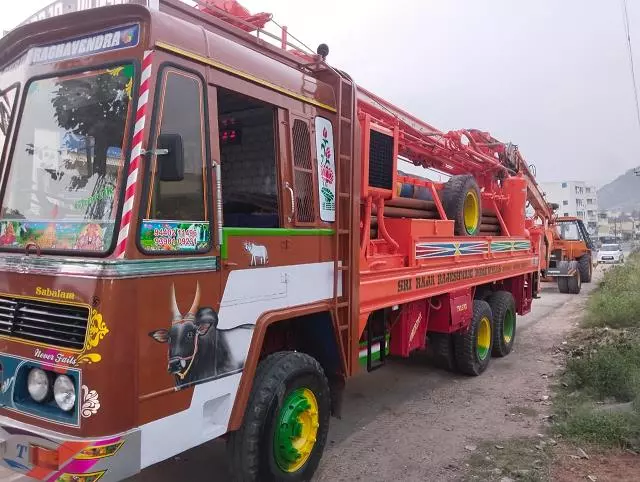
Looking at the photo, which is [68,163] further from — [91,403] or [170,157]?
[91,403]

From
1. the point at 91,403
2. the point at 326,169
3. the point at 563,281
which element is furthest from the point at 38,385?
the point at 563,281

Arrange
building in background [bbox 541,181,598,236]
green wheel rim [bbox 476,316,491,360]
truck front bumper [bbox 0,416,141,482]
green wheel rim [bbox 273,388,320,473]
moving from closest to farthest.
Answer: truck front bumper [bbox 0,416,141,482] < green wheel rim [bbox 273,388,320,473] < green wheel rim [bbox 476,316,491,360] < building in background [bbox 541,181,598,236]

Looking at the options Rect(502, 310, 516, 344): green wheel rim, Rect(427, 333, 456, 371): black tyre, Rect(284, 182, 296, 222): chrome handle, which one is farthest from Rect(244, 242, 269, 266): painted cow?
Rect(502, 310, 516, 344): green wheel rim

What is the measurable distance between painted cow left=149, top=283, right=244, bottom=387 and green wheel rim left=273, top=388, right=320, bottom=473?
627 mm

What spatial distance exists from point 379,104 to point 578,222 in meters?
17.0

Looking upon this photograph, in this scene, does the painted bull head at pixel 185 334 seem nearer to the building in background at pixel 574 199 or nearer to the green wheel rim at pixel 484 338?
the green wheel rim at pixel 484 338

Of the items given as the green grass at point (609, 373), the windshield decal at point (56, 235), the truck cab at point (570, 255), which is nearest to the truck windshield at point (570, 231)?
the truck cab at point (570, 255)

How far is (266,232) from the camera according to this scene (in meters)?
3.38

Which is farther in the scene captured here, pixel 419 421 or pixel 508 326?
pixel 508 326

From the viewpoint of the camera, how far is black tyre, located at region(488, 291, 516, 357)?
793 centimetres

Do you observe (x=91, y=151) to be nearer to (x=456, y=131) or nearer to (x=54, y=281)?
(x=54, y=281)

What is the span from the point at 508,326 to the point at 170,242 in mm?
6963

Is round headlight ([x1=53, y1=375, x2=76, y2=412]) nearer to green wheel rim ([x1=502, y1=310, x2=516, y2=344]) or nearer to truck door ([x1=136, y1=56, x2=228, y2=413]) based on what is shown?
truck door ([x1=136, y1=56, x2=228, y2=413])

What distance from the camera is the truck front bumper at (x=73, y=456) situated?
246 cm
